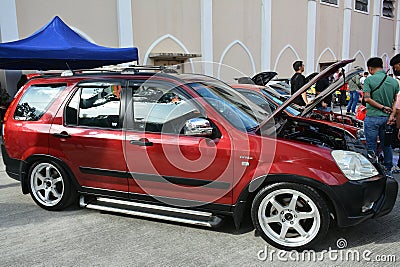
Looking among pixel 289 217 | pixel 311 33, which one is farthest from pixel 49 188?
pixel 311 33

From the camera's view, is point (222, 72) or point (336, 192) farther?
point (222, 72)

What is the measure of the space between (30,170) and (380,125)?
4925mm

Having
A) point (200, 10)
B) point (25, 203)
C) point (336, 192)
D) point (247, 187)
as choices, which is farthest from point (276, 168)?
point (200, 10)

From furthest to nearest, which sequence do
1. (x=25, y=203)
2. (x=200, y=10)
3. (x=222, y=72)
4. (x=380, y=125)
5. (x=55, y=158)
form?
(x=222, y=72) → (x=200, y=10) → (x=380, y=125) → (x=25, y=203) → (x=55, y=158)

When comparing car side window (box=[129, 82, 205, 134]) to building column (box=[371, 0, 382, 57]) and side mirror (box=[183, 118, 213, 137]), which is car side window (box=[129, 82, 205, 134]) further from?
building column (box=[371, 0, 382, 57])

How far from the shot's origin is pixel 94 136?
3869 millimetres

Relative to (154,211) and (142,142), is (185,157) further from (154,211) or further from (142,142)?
(154,211)

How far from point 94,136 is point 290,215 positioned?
87.9 inches

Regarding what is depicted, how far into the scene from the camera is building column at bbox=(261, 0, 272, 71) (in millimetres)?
18094

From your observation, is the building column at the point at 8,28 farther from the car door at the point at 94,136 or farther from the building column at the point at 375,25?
the building column at the point at 375,25

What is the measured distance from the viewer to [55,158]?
4.11 m

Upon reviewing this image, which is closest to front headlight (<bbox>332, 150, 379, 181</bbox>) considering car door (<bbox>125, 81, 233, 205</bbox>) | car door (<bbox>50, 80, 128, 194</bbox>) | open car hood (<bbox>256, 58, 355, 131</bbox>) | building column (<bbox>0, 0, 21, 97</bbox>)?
open car hood (<bbox>256, 58, 355, 131</bbox>)

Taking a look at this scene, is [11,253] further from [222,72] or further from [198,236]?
[222,72]

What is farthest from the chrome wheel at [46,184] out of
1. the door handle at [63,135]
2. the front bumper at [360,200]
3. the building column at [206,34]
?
the building column at [206,34]
